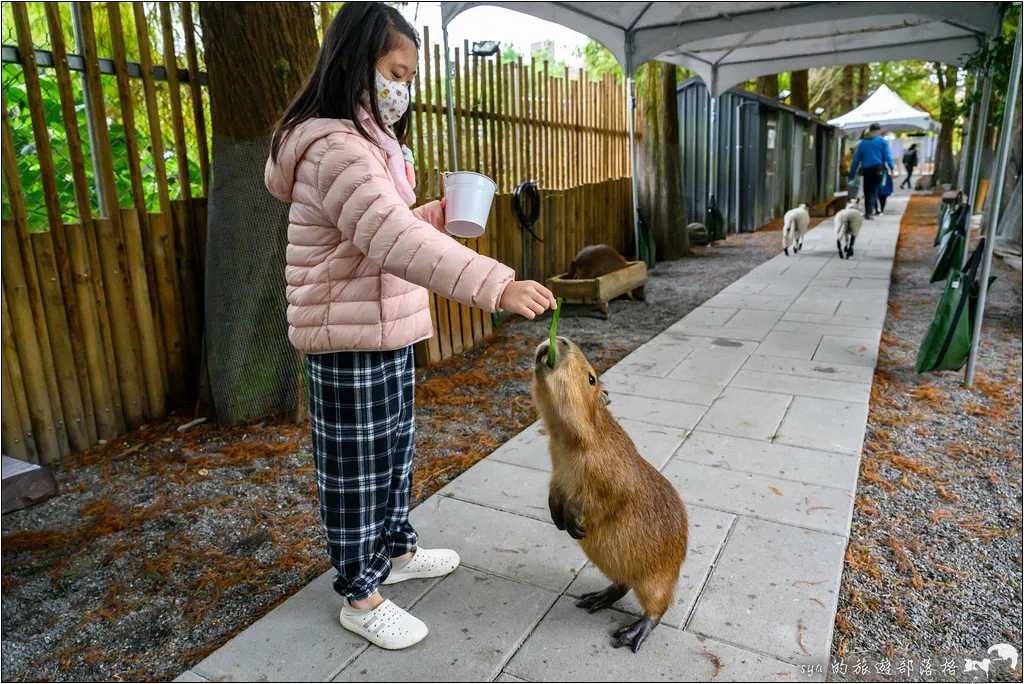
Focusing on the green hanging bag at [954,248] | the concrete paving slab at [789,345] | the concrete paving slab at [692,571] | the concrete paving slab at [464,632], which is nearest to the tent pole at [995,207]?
the concrete paving slab at [789,345]

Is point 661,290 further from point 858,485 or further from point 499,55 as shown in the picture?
point 858,485

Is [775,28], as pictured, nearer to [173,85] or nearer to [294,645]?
[173,85]

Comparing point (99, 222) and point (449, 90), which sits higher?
point (449, 90)

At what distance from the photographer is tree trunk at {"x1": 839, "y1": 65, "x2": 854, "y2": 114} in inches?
1156

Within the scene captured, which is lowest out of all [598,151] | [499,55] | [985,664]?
[985,664]

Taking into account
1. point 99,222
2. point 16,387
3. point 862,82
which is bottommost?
point 16,387

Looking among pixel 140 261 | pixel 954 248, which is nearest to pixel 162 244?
pixel 140 261

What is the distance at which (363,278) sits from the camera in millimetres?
1981

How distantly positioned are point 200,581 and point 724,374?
12.7 feet

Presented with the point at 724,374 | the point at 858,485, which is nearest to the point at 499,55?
the point at 724,374

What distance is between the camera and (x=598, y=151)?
9.87m

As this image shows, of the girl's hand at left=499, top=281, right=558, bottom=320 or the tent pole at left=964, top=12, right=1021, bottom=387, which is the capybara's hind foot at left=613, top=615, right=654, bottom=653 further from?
the tent pole at left=964, top=12, right=1021, bottom=387

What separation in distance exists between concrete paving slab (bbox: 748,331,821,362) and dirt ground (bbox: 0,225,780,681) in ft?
7.63

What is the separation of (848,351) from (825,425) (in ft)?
6.28
